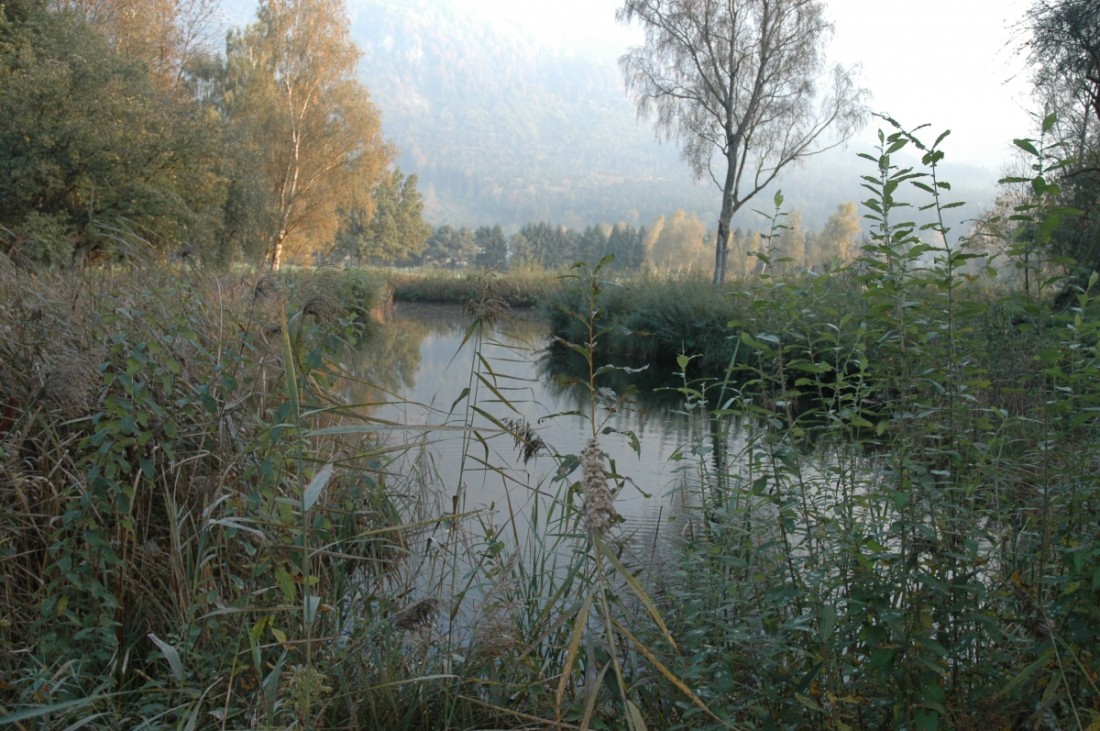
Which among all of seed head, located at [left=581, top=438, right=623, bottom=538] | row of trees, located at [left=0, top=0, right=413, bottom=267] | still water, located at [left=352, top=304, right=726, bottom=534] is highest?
row of trees, located at [left=0, top=0, right=413, bottom=267]

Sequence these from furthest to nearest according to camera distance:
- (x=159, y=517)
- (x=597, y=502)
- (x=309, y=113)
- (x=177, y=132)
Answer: (x=309, y=113)
(x=177, y=132)
(x=159, y=517)
(x=597, y=502)

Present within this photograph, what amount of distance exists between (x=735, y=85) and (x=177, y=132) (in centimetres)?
1336

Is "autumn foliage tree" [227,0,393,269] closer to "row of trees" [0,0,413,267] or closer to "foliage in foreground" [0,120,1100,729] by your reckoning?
"row of trees" [0,0,413,267]

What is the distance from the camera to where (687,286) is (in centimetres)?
1609

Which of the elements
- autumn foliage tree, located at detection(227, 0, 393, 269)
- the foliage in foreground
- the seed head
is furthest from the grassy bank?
the seed head

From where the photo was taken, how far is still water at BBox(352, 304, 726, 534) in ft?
8.44

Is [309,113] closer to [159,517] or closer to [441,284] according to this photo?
[441,284]

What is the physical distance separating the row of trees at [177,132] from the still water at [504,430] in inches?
48.5

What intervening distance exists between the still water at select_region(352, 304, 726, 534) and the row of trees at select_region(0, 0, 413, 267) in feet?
4.04

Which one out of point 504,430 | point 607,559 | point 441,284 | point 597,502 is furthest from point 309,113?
point 597,502

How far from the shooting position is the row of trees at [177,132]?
13.9m

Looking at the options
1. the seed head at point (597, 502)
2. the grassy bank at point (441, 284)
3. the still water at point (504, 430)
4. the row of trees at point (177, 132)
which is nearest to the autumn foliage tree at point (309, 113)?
the row of trees at point (177, 132)

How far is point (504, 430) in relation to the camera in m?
2.02

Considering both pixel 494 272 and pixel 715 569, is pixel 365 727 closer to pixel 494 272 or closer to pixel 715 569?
pixel 715 569
